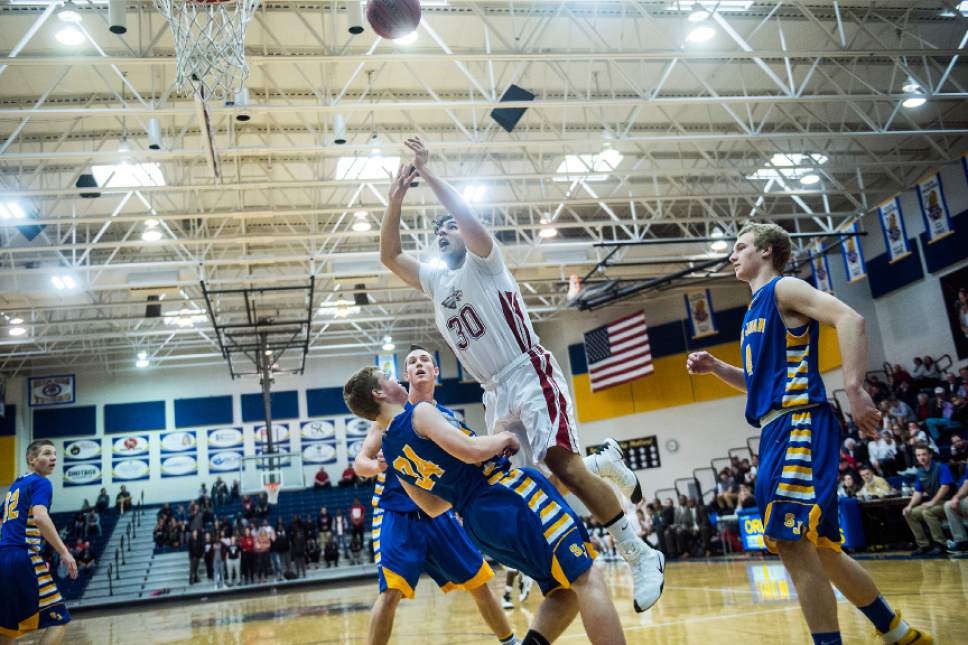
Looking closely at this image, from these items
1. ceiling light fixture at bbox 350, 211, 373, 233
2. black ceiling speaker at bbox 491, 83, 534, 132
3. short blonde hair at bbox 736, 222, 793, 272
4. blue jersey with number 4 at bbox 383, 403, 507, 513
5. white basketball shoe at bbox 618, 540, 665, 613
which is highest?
ceiling light fixture at bbox 350, 211, 373, 233

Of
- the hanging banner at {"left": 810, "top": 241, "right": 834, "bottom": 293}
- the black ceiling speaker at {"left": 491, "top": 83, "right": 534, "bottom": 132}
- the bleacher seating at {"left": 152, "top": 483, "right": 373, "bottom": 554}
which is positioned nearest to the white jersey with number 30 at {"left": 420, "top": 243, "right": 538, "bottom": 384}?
the black ceiling speaker at {"left": 491, "top": 83, "right": 534, "bottom": 132}

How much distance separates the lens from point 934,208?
18.7 m

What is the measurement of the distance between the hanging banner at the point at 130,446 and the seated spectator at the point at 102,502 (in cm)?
155

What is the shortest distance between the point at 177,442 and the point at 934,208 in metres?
25.3

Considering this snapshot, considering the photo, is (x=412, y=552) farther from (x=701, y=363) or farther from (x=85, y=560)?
(x=85, y=560)

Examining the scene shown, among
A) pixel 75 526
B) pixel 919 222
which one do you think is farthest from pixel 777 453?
pixel 75 526

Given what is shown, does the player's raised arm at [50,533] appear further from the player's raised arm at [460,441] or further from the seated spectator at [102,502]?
the seated spectator at [102,502]

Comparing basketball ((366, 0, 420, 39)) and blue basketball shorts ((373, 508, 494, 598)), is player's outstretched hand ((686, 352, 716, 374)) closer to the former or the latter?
blue basketball shorts ((373, 508, 494, 598))

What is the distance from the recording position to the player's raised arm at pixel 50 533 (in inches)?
233

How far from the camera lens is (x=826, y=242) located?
70.7 feet

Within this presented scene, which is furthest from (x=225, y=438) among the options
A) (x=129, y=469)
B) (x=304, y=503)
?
(x=304, y=503)

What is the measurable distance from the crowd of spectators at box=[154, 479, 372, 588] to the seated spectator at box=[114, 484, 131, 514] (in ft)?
7.04

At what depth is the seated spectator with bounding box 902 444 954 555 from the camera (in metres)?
10.4

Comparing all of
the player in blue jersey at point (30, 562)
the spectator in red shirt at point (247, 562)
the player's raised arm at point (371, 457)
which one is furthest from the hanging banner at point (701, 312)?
the player in blue jersey at point (30, 562)
